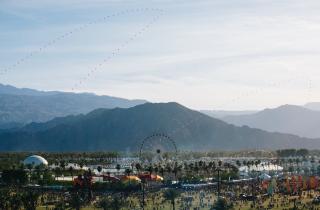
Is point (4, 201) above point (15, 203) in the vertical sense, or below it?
above

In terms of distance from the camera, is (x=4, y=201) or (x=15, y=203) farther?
(x=4, y=201)

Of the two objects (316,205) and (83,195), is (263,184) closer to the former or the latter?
(316,205)

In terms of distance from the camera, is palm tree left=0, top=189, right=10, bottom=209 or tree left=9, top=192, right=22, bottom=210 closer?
tree left=9, top=192, right=22, bottom=210

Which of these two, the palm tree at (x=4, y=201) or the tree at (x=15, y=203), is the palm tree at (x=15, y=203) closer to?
the tree at (x=15, y=203)

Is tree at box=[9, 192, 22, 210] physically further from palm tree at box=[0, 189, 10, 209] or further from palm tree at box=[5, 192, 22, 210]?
palm tree at box=[0, 189, 10, 209]

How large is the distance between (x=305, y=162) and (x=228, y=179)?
56.1m

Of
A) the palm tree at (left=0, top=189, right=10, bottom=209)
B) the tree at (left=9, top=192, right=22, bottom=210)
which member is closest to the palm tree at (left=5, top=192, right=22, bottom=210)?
the tree at (left=9, top=192, right=22, bottom=210)

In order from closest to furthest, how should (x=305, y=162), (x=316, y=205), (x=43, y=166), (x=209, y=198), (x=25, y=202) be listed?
(x=25, y=202)
(x=316, y=205)
(x=209, y=198)
(x=43, y=166)
(x=305, y=162)

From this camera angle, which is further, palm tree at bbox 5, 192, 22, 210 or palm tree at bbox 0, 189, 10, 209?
palm tree at bbox 0, 189, 10, 209

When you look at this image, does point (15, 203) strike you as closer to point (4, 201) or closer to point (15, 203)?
point (15, 203)

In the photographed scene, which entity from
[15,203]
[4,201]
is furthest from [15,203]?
[4,201]

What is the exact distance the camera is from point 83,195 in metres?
101

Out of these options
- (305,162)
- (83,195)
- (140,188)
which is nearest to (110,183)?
(140,188)

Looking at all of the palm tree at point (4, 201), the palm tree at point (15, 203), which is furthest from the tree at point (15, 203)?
the palm tree at point (4, 201)
